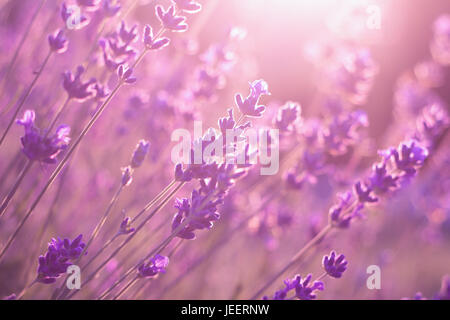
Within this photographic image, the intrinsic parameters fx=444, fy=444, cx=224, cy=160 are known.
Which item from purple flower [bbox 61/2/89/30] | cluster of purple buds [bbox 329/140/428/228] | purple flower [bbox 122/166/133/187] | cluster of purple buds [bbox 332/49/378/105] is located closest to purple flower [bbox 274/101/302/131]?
cluster of purple buds [bbox 329/140/428/228]

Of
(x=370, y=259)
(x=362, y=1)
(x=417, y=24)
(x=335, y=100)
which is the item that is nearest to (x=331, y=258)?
(x=335, y=100)

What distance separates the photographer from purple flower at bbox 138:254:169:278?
1283 mm

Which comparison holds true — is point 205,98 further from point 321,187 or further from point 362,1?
point 321,187

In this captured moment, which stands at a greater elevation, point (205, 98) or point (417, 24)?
point (417, 24)

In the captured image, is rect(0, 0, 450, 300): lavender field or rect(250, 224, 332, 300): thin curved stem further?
rect(250, 224, 332, 300): thin curved stem

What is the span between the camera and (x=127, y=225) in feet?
4.18

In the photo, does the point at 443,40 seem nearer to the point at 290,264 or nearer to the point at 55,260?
the point at 290,264

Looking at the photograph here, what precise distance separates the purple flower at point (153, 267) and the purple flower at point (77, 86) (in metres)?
0.56

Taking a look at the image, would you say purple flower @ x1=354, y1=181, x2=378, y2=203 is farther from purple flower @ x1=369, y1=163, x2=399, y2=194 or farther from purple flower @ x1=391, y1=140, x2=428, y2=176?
purple flower @ x1=391, y1=140, x2=428, y2=176

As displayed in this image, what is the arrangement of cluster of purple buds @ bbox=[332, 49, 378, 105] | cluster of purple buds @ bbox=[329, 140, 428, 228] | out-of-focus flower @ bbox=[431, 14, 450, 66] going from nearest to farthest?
cluster of purple buds @ bbox=[329, 140, 428, 228], cluster of purple buds @ bbox=[332, 49, 378, 105], out-of-focus flower @ bbox=[431, 14, 450, 66]

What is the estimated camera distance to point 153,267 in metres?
1.29

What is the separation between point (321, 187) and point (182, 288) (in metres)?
3.17

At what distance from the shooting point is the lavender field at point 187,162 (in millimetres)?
1277

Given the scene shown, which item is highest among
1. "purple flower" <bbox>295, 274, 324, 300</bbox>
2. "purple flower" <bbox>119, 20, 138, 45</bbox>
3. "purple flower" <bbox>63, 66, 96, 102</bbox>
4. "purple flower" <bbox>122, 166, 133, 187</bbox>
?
"purple flower" <bbox>119, 20, 138, 45</bbox>
